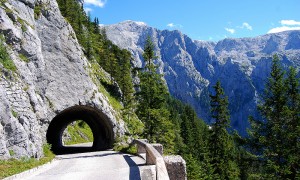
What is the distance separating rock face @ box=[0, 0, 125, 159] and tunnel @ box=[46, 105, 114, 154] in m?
1.59

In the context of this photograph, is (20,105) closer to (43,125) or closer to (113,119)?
(43,125)

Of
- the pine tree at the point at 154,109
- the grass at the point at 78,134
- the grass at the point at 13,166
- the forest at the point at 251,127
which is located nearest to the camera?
the grass at the point at 13,166

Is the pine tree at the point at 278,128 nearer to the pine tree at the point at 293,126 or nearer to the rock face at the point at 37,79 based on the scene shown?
the pine tree at the point at 293,126

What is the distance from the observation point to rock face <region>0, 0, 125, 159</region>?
68.9 ft

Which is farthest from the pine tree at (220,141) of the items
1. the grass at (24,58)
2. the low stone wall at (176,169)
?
the low stone wall at (176,169)

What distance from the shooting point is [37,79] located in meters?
29.6

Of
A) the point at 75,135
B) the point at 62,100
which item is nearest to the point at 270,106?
the point at 62,100

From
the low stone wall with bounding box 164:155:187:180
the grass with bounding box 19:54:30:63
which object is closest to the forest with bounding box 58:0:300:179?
the grass with bounding box 19:54:30:63

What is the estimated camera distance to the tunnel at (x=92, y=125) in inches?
1454

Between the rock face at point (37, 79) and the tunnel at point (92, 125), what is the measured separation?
62.7 inches

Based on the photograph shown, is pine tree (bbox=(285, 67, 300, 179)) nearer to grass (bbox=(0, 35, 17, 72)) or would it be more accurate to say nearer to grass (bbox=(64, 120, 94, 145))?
grass (bbox=(0, 35, 17, 72))

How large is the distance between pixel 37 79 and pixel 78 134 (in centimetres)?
3837

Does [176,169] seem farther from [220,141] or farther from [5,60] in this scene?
[220,141]

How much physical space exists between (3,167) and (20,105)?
7110 mm
